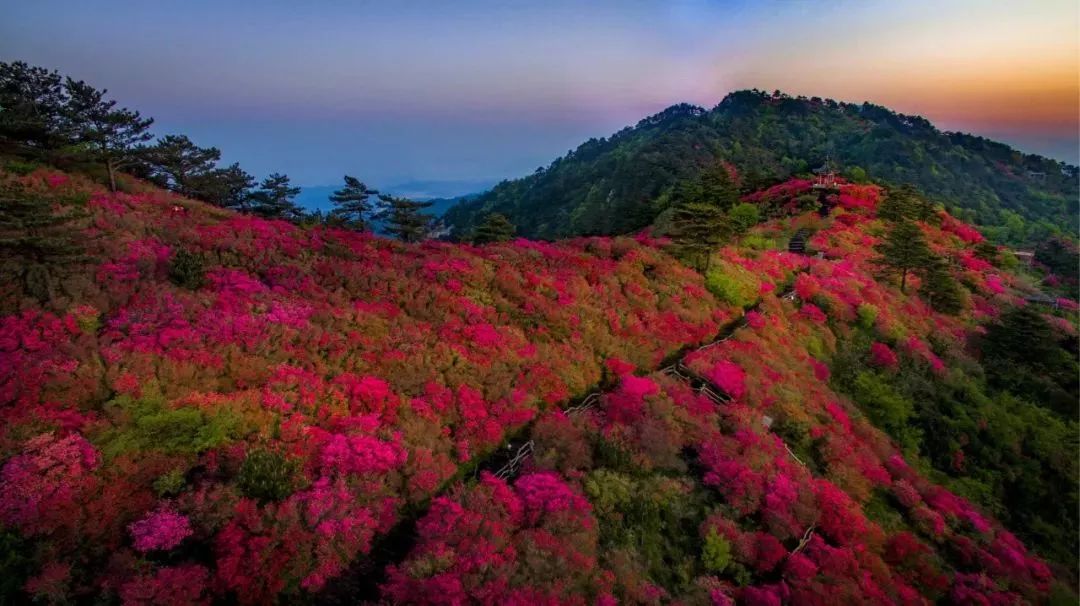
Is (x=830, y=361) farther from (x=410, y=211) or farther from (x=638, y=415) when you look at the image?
(x=410, y=211)

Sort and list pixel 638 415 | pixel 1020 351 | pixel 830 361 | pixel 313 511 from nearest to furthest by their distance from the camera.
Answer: pixel 313 511 → pixel 638 415 → pixel 830 361 → pixel 1020 351

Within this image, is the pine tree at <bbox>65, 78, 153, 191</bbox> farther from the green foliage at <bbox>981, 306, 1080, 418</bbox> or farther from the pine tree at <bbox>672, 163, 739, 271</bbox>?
the green foliage at <bbox>981, 306, 1080, 418</bbox>

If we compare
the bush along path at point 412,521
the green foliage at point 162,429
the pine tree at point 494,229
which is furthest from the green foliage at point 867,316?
the green foliage at point 162,429

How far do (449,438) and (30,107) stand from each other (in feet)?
92.5

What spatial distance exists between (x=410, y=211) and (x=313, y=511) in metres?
28.7

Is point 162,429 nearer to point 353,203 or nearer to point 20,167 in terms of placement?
point 20,167

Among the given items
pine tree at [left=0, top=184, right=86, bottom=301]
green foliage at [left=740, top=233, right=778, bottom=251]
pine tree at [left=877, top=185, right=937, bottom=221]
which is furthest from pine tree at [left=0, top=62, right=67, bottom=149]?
pine tree at [left=877, top=185, right=937, bottom=221]

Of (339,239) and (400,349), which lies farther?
(339,239)

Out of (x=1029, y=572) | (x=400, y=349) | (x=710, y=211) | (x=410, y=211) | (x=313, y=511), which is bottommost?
(x=1029, y=572)

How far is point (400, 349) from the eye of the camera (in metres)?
15.5

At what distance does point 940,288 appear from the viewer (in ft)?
106

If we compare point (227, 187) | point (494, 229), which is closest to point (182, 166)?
point (227, 187)

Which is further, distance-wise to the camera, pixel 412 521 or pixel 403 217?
pixel 403 217

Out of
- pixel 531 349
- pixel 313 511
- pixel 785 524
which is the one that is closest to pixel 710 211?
pixel 531 349
